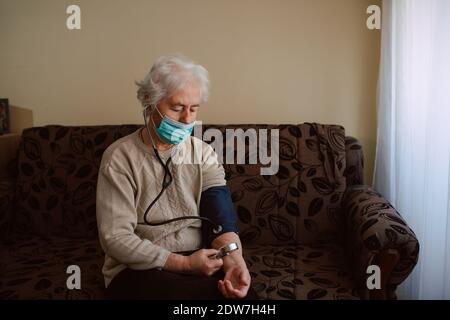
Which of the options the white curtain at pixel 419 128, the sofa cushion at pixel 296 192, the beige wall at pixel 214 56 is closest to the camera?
the white curtain at pixel 419 128

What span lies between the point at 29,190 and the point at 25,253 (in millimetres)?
322

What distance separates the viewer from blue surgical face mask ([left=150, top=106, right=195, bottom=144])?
50.2 inches

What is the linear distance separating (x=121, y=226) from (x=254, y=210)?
2.22 feet

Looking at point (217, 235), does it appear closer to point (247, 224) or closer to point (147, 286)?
point (147, 286)

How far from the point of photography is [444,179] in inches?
54.6

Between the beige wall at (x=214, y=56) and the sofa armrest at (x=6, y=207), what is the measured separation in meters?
0.49

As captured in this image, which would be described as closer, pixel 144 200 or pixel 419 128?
pixel 144 200

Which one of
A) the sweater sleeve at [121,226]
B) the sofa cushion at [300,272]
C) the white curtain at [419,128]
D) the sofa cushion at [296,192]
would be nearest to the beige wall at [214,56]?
the white curtain at [419,128]

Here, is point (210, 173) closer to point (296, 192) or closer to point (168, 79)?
point (168, 79)

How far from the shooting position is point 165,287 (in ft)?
3.79

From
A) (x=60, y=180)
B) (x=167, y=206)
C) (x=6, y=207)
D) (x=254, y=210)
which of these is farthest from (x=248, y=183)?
(x=6, y=207)

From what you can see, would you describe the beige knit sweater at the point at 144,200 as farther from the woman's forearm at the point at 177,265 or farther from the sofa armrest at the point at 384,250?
the sofa armrest at the point at 384,250

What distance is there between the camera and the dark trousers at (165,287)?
45.5 inches

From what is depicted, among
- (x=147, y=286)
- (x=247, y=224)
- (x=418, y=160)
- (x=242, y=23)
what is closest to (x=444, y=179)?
(x=418, y=160)
